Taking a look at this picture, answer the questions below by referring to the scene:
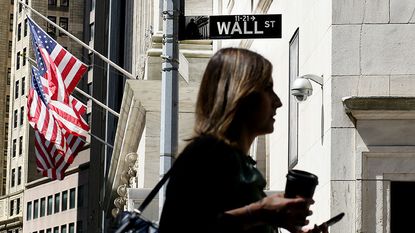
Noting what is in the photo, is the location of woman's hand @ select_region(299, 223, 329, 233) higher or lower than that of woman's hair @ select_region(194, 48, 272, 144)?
lower

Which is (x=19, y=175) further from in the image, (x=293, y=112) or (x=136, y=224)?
(x=136, y=224)

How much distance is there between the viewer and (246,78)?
4.12 m

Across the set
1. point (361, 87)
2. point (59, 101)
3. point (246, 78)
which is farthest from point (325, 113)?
point (59, 101)

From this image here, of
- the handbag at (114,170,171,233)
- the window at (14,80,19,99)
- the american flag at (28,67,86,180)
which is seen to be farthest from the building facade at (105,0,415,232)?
the window at (14,80,19,99)

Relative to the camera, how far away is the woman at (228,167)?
391 centimetres

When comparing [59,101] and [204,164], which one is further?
[59,101]

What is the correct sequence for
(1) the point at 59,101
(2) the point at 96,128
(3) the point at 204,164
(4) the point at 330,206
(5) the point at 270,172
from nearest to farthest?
(3) the point at 204,164
(4) the point at 330,206
(5) the point at 270,172
(1) the point at 59,101
(2) the point at 96,128

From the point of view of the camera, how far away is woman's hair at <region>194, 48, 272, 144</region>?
4078mm

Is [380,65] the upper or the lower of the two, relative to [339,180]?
upper

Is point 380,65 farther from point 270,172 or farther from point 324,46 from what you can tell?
point 270,172

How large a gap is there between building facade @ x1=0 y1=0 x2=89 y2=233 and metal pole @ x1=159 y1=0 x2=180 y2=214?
96.8 meters

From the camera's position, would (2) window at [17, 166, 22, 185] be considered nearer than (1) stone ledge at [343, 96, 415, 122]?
No

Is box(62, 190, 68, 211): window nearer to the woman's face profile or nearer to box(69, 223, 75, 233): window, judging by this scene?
box(69, 223, 75, 233): window

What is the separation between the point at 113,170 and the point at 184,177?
3744 cm
